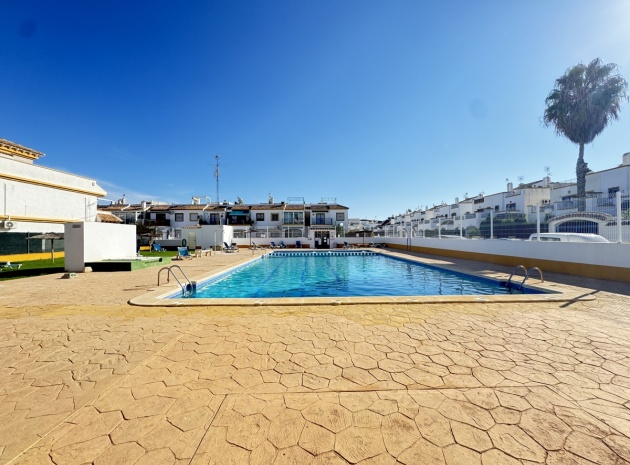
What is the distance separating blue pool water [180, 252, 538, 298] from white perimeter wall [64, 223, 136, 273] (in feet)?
19.2

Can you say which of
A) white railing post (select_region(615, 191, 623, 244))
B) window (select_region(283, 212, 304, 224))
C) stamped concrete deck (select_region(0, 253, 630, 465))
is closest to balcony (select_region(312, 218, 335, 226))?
window (select_region(283, 212, 304, 224))

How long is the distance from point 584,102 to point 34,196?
37.8 metres

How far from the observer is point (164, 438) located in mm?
2021

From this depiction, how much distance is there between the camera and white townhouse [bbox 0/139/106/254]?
15.6 meters

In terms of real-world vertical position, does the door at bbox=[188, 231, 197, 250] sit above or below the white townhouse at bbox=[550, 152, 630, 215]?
below

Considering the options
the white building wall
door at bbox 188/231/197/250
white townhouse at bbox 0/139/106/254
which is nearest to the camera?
white townhouse at bbox 0/139/106/254

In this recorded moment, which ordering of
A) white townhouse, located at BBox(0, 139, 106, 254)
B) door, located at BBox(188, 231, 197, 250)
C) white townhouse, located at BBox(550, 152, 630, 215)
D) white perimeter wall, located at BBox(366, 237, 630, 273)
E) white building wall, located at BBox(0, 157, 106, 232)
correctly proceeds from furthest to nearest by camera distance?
door, located at BBox(188, 231, 197, 250) < white townhouse, located at BBox(550, 152, 630, 215) < white building wall, located at BBox(0, 157, 106, 232) < white townhouse, located at BBox(0, 139, 106, 254) < white perimeter wall, located at BBox(366, 237, 630, 273)

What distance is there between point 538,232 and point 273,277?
39.2ft

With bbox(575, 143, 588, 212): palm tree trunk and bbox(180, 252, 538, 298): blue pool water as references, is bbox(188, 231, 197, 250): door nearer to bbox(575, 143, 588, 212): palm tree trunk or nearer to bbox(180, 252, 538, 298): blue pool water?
bbox(180, 252, 538, 298): blue pool water

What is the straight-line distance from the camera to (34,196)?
17.0m

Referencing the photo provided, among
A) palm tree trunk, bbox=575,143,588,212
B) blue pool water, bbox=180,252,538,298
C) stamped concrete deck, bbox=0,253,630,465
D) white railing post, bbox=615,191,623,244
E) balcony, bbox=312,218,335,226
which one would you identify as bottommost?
blue pool water, bbox=180,252,538,298

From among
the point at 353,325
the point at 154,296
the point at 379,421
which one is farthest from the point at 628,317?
the point at 154,296

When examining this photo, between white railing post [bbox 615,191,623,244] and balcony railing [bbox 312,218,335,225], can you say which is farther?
balcony railing [bbox 312,218,335,225]

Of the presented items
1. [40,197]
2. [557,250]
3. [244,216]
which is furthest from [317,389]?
[244,216]
